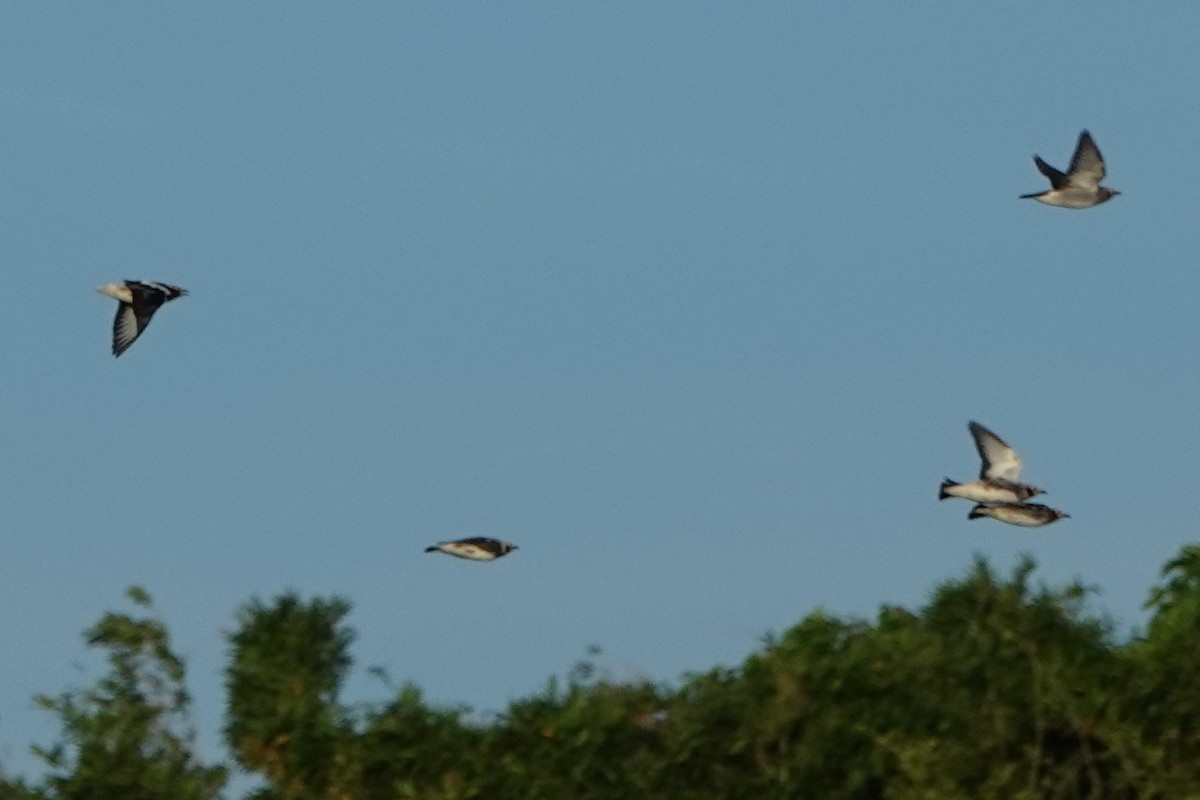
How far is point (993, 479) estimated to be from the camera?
34781 millimetres

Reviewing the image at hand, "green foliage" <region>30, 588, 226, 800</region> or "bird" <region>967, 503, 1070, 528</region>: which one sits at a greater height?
"bird" <region>967, 503, 1070, 528</region>

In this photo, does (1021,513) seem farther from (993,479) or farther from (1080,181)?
(1080,181)

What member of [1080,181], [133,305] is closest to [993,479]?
[1080,181]

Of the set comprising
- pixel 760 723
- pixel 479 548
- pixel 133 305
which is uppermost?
pixel 133 305

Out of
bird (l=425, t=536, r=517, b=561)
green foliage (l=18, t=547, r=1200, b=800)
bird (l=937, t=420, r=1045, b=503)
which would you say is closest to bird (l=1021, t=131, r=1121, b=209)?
bird (l=937, t=420, r=1045, b=503)

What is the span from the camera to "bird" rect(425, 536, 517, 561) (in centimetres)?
3397

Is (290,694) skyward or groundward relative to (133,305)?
groundward

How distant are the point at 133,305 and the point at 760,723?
18466 mm

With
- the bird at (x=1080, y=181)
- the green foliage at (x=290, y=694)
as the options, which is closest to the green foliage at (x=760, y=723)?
the green foliage at (x=290, y=694)

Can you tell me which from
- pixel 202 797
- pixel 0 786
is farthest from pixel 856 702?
pixel 0 786

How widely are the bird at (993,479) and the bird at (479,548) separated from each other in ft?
19.7

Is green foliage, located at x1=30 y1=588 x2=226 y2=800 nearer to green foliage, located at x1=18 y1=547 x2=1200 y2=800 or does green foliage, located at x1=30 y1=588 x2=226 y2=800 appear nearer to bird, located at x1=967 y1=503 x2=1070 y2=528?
green foliage, located at x1=18 y1=547 x2=1200 y2=800

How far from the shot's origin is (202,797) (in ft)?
71.7

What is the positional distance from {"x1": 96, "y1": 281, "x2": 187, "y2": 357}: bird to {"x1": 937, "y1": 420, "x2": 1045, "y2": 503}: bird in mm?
11816
